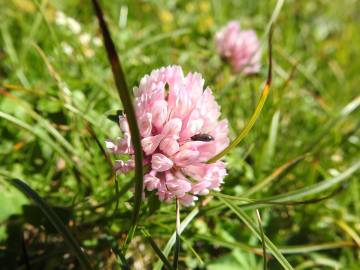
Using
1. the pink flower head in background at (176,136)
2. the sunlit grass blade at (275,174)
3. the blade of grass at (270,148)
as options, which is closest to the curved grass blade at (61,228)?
the pink flower head in background at (176,136)

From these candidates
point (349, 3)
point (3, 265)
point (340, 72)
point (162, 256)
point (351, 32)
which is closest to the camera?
→ point (162, 256)

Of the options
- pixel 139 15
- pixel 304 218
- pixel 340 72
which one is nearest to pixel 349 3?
pixel 340 72

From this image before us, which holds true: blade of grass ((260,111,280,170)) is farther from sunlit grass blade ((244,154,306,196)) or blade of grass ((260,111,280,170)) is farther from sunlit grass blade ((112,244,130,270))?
sunlit grass blade ((112,244,130,270))

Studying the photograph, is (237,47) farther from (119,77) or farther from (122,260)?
(119,77)

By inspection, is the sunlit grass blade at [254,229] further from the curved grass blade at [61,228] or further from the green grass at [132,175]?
the curved grass blade at [61,228]

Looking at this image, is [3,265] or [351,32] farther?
[351,32]

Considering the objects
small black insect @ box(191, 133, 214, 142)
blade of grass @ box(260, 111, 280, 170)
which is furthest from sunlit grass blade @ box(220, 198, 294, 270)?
blade of grass @ box(260, 111, 280, 170)

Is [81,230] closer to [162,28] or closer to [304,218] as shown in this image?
[304,218]
